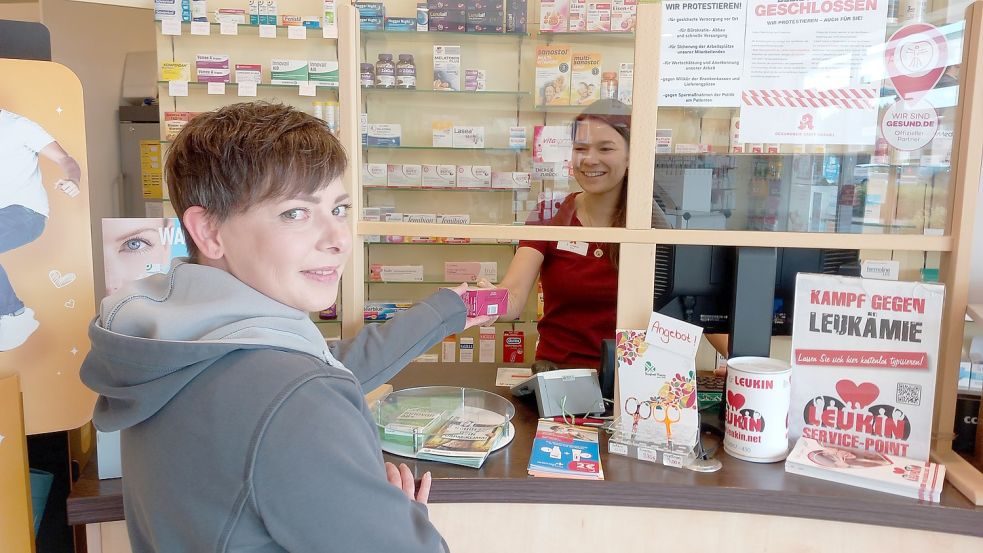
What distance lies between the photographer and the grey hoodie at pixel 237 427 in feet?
2.82

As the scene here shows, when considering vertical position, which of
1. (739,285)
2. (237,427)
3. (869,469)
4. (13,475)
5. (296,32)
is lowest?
(13,475)

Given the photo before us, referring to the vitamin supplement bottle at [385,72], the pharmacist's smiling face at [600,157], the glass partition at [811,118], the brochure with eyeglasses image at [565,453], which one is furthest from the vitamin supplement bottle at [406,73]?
the brochure with eyeglasses image at [565,453]

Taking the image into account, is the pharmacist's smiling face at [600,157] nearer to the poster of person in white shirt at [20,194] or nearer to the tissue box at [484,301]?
the tissue box at [484,301]

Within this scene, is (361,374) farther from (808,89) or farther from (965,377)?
(965,377)

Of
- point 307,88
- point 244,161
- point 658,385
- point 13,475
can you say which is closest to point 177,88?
point 307,88

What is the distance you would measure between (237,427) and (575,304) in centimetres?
160

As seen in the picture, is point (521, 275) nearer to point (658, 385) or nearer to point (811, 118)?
point (658, 385)

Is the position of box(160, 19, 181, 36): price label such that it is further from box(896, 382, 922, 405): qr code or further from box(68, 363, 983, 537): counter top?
box(896, 382, 922, 405): qr code

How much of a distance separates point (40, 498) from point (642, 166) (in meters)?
1.77

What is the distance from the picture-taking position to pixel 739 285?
162 centimetres

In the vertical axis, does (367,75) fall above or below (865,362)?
above

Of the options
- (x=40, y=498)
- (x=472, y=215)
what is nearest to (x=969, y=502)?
(x=472, y=215)

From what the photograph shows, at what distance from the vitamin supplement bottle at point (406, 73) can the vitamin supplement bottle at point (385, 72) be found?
0.07ft

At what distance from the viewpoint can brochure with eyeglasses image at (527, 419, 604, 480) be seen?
137 centimetres
